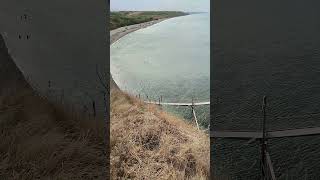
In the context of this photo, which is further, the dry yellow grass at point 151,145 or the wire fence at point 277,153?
the wire fence at point 277,153

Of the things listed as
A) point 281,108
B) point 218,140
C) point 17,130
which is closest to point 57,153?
point 17,130

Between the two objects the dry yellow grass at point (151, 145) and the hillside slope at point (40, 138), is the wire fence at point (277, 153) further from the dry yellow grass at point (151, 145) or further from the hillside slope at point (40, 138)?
the hillside slope at point (40, 138)

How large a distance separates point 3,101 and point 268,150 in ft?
5.57

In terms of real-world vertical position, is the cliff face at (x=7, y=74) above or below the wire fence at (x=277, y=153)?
above

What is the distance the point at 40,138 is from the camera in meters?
2.55

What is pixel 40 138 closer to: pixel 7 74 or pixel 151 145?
pixel 7 74

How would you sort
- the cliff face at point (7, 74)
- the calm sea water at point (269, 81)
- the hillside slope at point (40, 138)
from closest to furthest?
the hillside slope at point (40, 138) → the cliff face at point (7, 74) → the calm sea water at point (269, 81)

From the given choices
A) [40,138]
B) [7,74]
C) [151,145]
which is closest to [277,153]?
[151,145]

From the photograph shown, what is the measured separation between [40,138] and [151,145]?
100 centimetres

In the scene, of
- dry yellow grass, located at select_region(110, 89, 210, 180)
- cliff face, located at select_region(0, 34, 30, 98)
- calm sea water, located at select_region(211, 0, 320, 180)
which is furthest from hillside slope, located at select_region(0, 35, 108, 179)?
calm sea water, located at select_region(211, 0, 320, 180)

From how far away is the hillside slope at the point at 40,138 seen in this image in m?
2.35

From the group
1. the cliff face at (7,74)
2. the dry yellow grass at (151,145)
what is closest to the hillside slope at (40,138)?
the cliff face at (7,74)

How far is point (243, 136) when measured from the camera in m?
3.17

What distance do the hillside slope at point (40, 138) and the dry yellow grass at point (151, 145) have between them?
0.81 ft
